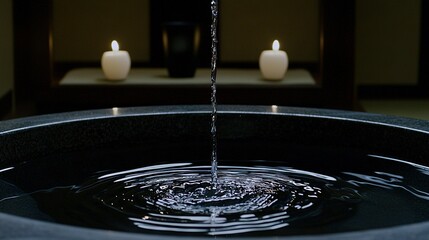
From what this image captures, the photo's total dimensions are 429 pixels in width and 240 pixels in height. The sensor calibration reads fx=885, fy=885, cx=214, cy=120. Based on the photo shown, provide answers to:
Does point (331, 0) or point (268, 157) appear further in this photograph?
point (331, 0)

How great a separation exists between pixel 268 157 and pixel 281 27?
7.71 feet

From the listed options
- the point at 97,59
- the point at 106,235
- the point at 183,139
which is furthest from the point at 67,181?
the point at 97,59

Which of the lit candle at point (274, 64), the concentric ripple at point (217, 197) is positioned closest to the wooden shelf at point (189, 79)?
the lit candle at point (274, 64)

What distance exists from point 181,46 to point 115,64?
0.26 metres

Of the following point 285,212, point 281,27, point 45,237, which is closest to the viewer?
point 45,237

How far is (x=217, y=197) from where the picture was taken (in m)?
1.33

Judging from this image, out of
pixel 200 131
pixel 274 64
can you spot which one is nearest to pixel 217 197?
pixel 200 131

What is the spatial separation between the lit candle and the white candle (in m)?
0.52

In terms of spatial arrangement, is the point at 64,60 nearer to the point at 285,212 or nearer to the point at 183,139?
the point at 183,139

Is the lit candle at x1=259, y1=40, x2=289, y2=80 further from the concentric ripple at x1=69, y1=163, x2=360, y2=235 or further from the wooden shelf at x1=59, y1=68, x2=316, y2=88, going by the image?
the concentric ripple at x1=69, y1=163, x2=360, y2=235

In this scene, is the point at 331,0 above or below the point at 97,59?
above

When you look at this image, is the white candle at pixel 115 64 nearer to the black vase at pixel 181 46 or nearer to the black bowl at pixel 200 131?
the black vase at pixel 181 46

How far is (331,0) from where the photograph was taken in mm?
3330

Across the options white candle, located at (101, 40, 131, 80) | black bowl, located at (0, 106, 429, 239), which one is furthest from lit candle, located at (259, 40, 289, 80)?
Answer: black bowl, located at (0, 106, 429, 239)
